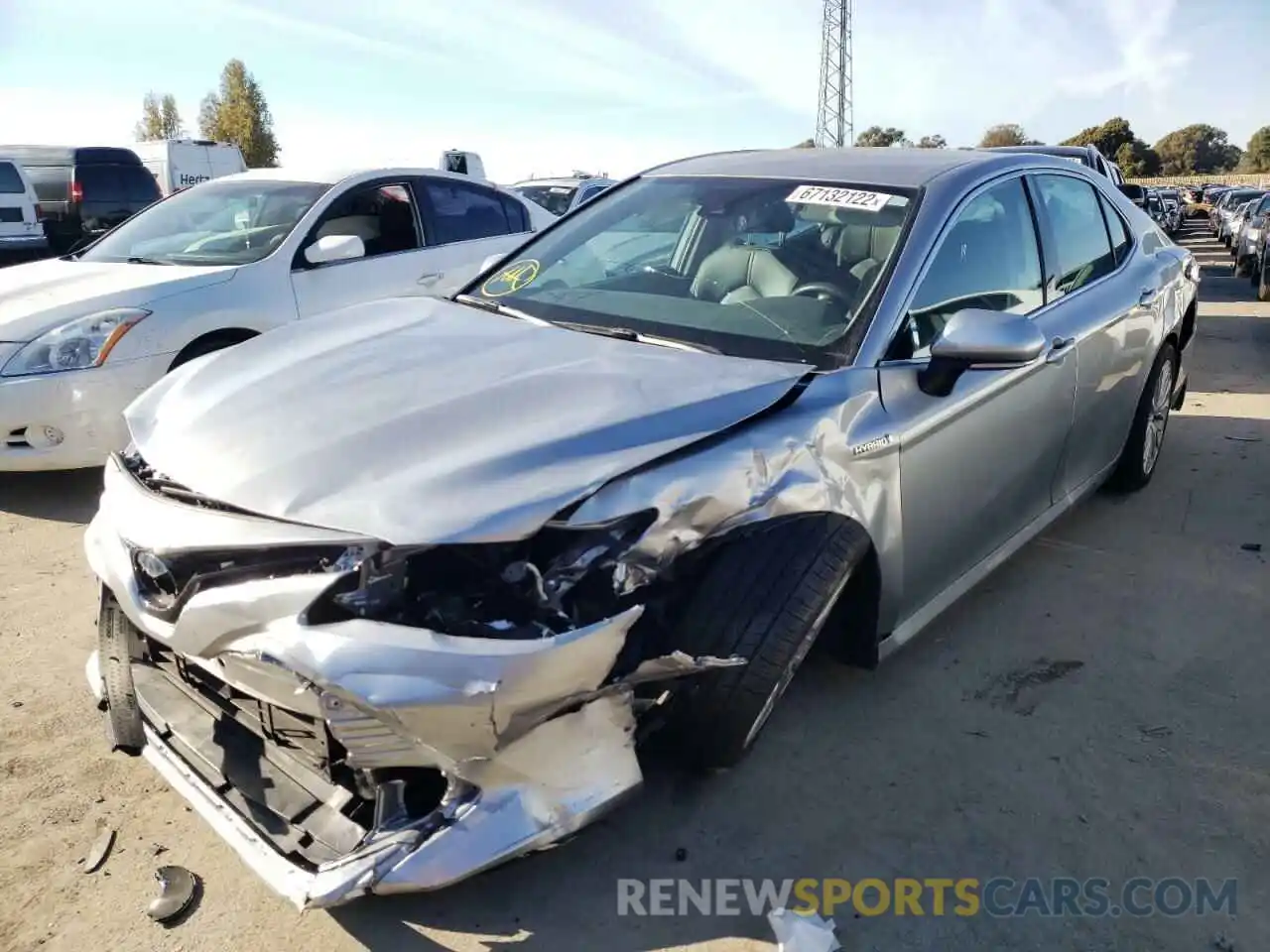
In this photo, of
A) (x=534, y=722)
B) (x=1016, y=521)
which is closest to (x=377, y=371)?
(x=534, y=722)

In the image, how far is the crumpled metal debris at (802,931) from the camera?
2.05 meters

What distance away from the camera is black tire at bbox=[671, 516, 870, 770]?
2201 millimetres

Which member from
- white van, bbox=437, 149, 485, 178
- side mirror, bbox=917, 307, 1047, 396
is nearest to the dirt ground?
side mirror, bbox=917, 307, 1047, 396

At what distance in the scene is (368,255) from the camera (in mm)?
5703

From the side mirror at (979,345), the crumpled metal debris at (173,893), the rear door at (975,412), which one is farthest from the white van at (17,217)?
the side mirror at (979,345)

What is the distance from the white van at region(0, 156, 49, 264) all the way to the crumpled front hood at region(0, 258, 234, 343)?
9206 millimetres

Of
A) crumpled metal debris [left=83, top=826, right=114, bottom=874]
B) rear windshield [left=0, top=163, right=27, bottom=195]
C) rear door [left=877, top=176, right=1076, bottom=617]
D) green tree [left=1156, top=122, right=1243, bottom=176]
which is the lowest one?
green tree [left=1156, top=122, right=1243, bottom=176]

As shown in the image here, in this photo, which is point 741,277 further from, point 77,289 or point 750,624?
point 77,289

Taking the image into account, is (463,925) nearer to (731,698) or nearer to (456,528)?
(731,698)

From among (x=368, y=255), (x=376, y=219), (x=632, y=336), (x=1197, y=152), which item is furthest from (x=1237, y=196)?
(x=1197, y=152)

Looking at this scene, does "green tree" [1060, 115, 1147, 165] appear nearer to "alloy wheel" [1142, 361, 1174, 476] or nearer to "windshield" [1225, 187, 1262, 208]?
"windshield" [1225, 187, 1262, 208]

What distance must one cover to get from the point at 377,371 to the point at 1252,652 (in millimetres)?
3008

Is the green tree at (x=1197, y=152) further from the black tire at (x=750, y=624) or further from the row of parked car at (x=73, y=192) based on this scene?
the black tire at (x=750, y=624)

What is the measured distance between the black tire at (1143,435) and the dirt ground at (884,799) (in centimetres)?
83
